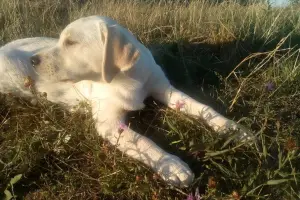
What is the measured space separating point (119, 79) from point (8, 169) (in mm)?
897

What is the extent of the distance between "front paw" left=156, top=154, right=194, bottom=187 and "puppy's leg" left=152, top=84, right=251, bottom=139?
0.36 metres

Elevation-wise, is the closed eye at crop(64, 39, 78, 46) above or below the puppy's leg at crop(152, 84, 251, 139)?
above

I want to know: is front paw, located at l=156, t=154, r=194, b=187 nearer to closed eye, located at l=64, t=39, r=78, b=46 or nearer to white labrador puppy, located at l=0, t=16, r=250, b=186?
white labrador puppy, located at l=0, t=16, r=250, b=186

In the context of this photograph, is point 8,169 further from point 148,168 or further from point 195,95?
point 195,95

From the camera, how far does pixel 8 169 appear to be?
217cm

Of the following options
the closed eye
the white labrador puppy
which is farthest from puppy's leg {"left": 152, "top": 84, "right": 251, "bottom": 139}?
the closed eye

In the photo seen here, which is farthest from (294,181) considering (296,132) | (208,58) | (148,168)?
(208,58)

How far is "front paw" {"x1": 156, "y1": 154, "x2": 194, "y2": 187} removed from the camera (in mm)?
2002

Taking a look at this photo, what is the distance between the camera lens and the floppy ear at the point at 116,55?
88.4 inches

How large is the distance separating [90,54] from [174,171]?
94 centimetres

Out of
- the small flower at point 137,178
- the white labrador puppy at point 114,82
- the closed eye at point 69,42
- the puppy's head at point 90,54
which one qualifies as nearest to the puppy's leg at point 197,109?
the white labrador puppy at point 114,82

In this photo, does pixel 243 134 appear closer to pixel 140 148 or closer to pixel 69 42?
pixel 140 148

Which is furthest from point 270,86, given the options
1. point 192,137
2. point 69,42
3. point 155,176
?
point 69,42

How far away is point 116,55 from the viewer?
2.25 meters
